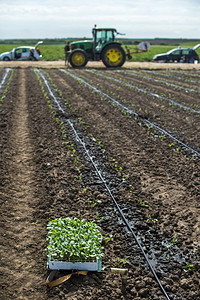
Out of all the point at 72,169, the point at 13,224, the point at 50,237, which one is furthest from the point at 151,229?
the point at 72,169

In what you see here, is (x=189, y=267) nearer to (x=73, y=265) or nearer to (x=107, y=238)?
(x=107, y=238)

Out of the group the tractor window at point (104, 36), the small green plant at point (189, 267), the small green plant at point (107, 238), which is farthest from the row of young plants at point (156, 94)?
the small green plant at point (189, 267)

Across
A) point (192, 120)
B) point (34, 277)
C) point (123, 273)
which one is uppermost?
point (192, 120)

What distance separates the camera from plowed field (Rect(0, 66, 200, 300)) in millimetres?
3582

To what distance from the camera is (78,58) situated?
22359 mm

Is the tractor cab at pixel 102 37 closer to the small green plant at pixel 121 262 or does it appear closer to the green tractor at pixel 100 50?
the green tractor at pixel 100 50

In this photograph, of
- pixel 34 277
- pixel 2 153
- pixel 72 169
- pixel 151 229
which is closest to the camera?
pixel 34 277

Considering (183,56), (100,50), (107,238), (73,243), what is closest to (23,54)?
(100,50)

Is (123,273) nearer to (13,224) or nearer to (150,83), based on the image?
(13,224)

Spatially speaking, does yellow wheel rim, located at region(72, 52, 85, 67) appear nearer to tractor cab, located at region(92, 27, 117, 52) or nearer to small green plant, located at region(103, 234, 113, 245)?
tractor cab, located at region(92, 27, 117, 52)

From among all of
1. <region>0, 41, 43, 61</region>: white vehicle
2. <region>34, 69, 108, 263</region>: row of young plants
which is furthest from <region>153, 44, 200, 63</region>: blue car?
<region>34, 69, 108, 263</region>: row of young plants

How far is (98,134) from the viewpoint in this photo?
27.3 feet

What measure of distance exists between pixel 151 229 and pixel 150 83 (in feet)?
43.8

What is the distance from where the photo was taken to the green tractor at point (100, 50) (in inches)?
834
